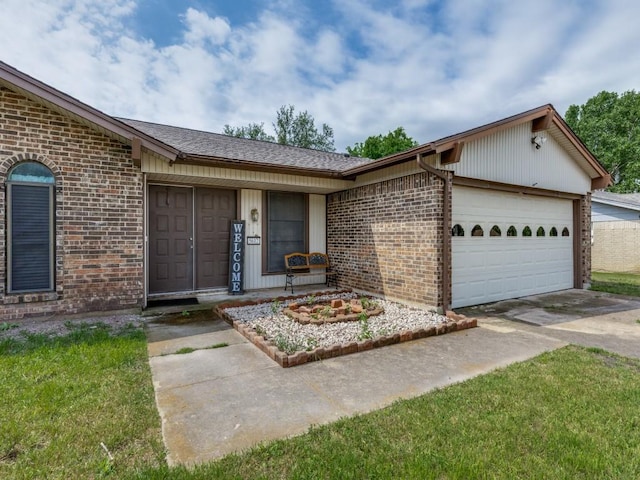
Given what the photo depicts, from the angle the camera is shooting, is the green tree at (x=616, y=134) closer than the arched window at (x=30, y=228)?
No

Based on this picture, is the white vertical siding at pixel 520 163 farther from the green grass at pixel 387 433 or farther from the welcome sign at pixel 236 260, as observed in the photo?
the welcome sign at pixel 236 260

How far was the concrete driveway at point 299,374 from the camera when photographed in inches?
95.7

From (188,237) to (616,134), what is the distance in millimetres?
35336

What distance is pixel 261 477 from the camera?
1.89m

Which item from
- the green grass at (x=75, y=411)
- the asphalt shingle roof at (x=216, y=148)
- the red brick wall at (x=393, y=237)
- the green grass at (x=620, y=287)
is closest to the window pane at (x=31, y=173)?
the asphalt shingle roof at (x=216, y=148)

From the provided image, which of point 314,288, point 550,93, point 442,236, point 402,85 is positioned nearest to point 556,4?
point 442,236

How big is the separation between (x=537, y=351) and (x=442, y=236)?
7.62 ft

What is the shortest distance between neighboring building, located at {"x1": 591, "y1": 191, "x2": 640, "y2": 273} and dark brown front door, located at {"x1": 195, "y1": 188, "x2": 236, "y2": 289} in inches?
605

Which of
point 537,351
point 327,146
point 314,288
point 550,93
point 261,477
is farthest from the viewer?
point 327,146

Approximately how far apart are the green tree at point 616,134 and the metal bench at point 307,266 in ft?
95.0

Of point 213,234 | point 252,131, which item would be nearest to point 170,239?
point 213,234

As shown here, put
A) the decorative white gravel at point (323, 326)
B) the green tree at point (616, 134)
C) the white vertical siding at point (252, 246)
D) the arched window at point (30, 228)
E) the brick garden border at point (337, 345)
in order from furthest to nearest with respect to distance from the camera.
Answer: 1. the green tree at point (616, 134)
2. the white vertical siding at point (252, 246)
3. the arched window at point (30, 228)
4. the decorative white gravel at point (323, 326)
5. the brick garden border at point (337, 345)

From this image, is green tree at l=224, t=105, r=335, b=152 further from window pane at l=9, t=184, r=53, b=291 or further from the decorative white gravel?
the decorative white gravel

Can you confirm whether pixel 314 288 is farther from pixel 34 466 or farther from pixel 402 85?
pixel 402 85
